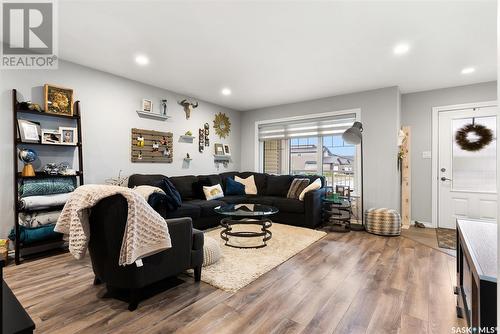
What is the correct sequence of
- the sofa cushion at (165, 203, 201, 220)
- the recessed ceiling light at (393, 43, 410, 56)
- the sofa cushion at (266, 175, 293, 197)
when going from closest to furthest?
the recessed ceiling light at (393, 43, 410, 56) → the sofa cushion at (165, 203, 201, 220) → the sofa cushion at (266, 175, 293, 197)

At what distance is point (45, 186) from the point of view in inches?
112

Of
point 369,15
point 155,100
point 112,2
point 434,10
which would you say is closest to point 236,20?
point 112,2

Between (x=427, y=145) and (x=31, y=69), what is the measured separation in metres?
6.09

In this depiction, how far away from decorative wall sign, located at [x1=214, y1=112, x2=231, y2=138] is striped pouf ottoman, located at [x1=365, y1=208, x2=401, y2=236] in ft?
11.5

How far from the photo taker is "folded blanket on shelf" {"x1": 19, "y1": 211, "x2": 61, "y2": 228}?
2.70m

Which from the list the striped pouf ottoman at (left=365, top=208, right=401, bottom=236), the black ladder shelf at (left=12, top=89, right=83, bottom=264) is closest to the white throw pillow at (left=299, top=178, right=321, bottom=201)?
the striped pouf ottoman at (left=365, top=208, right=401, bottom=236)

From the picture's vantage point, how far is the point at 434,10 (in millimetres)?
2176

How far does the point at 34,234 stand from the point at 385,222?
183 inches

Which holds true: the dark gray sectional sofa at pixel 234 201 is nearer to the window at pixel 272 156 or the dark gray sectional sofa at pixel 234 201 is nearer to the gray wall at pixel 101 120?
the gray wall at pixel 101 120

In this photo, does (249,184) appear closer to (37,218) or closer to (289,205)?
(289,205)

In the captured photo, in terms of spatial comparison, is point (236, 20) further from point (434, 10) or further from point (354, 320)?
point (354, 320)

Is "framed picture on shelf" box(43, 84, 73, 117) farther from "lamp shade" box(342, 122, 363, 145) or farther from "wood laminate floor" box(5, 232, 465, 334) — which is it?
"lamp shade" box(342, 122, 363, 145)

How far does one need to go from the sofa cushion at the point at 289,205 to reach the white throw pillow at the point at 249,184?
2.52 feet

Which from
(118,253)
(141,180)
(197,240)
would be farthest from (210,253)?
(141,180)
